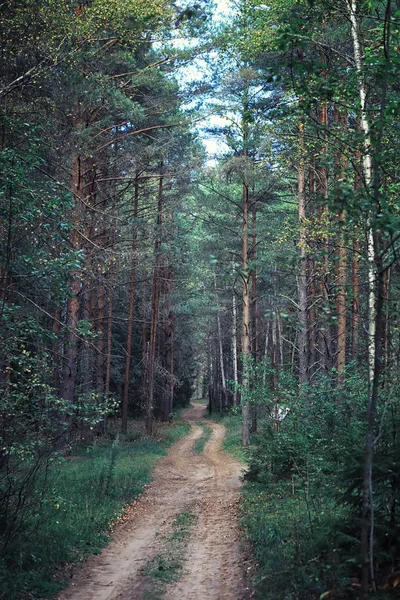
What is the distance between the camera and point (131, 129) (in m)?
18.5

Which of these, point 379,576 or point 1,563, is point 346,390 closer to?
point 379,576

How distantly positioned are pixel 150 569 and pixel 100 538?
175 cm

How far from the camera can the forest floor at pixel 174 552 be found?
263 inches

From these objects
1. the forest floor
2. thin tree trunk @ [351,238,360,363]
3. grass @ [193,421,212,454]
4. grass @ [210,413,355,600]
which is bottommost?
grass @ [193,421,212,454]

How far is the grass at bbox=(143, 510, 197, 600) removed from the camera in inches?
267

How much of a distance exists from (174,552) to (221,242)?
63.7 ft

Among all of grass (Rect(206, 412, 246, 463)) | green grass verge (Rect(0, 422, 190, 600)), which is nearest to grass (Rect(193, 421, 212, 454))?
grass (Rect(206, 412, 246, 463))

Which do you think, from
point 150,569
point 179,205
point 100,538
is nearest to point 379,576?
point 150,569

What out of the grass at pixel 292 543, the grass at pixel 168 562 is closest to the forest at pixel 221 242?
the grass at pixel 292 543

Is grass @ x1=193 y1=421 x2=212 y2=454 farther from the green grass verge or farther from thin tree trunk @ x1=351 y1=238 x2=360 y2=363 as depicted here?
thin tree trunk @ x1=351 y1=238 x2=360 y2=363

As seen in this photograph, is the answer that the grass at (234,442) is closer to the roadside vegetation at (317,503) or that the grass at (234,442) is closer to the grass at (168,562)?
the roadside vegetation at (317,503)

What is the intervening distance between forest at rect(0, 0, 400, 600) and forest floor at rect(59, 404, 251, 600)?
34 cm

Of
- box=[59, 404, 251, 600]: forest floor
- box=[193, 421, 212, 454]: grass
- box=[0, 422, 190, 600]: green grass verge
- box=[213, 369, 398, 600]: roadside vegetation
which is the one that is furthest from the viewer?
box=[193, 421, 212, 454]: grass

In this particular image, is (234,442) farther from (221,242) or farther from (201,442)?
(221,242)
